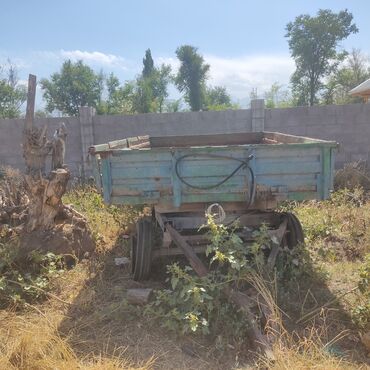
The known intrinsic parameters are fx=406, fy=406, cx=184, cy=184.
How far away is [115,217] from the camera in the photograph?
5926 millimetres

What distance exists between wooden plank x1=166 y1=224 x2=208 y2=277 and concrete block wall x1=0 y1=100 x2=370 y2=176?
16.7 ft

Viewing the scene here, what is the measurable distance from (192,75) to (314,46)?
1287 centimetres

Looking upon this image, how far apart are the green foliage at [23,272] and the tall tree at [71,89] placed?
34.4 meters

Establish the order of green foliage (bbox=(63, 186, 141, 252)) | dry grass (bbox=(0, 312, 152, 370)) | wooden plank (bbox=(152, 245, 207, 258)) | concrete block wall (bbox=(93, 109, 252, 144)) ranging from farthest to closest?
concrete block wall (bbox=(93, 109, 252, 144))
green foliage (bbox=(63, 186, 141, 252))
wooden plank (bbox=(152, 245, 207, 258))
dry grass (bbox=(0, 312, 152, 370))

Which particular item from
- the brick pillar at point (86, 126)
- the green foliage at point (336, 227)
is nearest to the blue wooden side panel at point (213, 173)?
the green foliage at point (336, 227)

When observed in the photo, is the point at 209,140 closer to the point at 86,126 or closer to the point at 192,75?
the point at 86,126

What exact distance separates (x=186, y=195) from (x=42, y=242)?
190cm

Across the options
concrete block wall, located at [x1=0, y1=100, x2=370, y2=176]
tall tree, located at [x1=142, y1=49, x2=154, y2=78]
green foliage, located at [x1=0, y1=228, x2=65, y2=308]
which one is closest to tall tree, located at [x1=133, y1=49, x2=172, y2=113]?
tall tree, located at [x1=142, y1=49, x2=154, y2=78]

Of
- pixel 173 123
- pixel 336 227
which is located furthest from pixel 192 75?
pixel 336 227

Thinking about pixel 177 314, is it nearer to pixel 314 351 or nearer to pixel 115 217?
pixel 314 351

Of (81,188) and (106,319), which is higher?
(81,188)

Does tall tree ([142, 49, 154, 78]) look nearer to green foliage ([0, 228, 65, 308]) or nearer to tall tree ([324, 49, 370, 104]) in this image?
tall tree ([324, 49, 370, 104])

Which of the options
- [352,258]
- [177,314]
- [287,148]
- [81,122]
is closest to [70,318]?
Result: [177,314]

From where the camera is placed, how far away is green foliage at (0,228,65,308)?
3809mm
